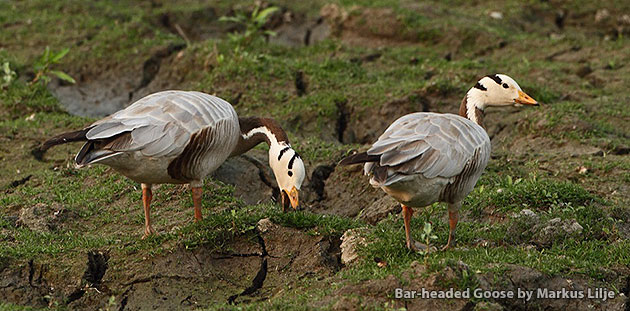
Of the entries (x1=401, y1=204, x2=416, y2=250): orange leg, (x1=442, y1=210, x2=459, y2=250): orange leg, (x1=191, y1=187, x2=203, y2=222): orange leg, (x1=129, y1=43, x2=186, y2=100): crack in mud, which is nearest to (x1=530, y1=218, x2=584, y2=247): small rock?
(x1=442, y1=210, x2=459, y2=250): orange leg

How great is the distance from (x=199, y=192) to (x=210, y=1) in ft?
27.6

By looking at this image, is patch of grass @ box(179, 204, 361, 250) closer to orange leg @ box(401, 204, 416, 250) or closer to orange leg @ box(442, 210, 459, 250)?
orange leg @ box(401, 204, 416, 250)

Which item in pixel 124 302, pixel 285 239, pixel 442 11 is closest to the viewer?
pixel 124 302

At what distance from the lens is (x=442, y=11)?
15.2 meters

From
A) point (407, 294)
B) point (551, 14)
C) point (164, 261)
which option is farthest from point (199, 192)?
point (551, 14)

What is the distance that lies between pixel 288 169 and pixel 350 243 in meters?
0.96

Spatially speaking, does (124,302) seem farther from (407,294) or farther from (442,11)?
(442,11)

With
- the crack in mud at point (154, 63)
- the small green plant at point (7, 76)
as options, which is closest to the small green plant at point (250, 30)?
the crack in mud at point (154, 63)

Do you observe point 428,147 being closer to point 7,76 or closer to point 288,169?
point 288,169

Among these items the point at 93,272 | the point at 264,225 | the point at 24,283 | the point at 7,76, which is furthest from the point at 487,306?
the point at 7,76

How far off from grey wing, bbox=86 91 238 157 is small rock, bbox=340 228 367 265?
4.83ft

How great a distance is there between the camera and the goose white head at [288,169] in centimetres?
805

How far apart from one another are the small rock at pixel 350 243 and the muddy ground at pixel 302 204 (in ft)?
0.33

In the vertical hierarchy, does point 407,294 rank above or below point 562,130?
above
